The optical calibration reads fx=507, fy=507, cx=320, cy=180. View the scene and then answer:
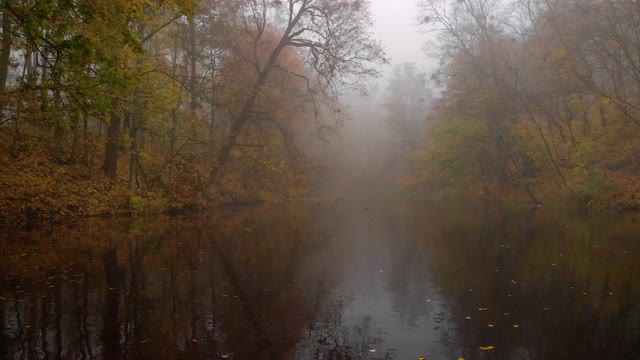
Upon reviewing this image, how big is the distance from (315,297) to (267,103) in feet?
76.9

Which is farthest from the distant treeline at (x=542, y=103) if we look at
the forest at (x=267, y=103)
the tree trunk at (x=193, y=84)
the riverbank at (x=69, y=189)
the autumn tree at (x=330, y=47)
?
the riverbank at (x=69, y=189)

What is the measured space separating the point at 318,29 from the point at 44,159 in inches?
590

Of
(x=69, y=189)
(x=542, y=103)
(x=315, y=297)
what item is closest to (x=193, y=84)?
(x=69, y=189)

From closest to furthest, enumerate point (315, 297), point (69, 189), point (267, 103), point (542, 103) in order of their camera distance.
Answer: point (315, 297) → point (69, 189) → point (267, 103) → point (542, 103)

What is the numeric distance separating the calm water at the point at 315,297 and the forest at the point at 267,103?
3.75 m

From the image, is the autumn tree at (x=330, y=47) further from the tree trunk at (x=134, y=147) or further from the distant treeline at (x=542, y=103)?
the distant treeline at (x=542, y=103)

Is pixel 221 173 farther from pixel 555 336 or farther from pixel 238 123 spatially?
pixel 555 336

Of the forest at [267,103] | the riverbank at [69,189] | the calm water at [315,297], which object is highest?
the forest at [267,103]

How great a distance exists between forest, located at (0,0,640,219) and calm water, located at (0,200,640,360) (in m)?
3.75

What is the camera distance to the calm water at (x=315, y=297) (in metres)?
5.94

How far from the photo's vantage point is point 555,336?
635 centimetres

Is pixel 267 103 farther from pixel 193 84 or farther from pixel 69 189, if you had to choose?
pixel 69 189

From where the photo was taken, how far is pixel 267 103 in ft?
101

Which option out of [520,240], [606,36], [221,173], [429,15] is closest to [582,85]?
[606,36]
